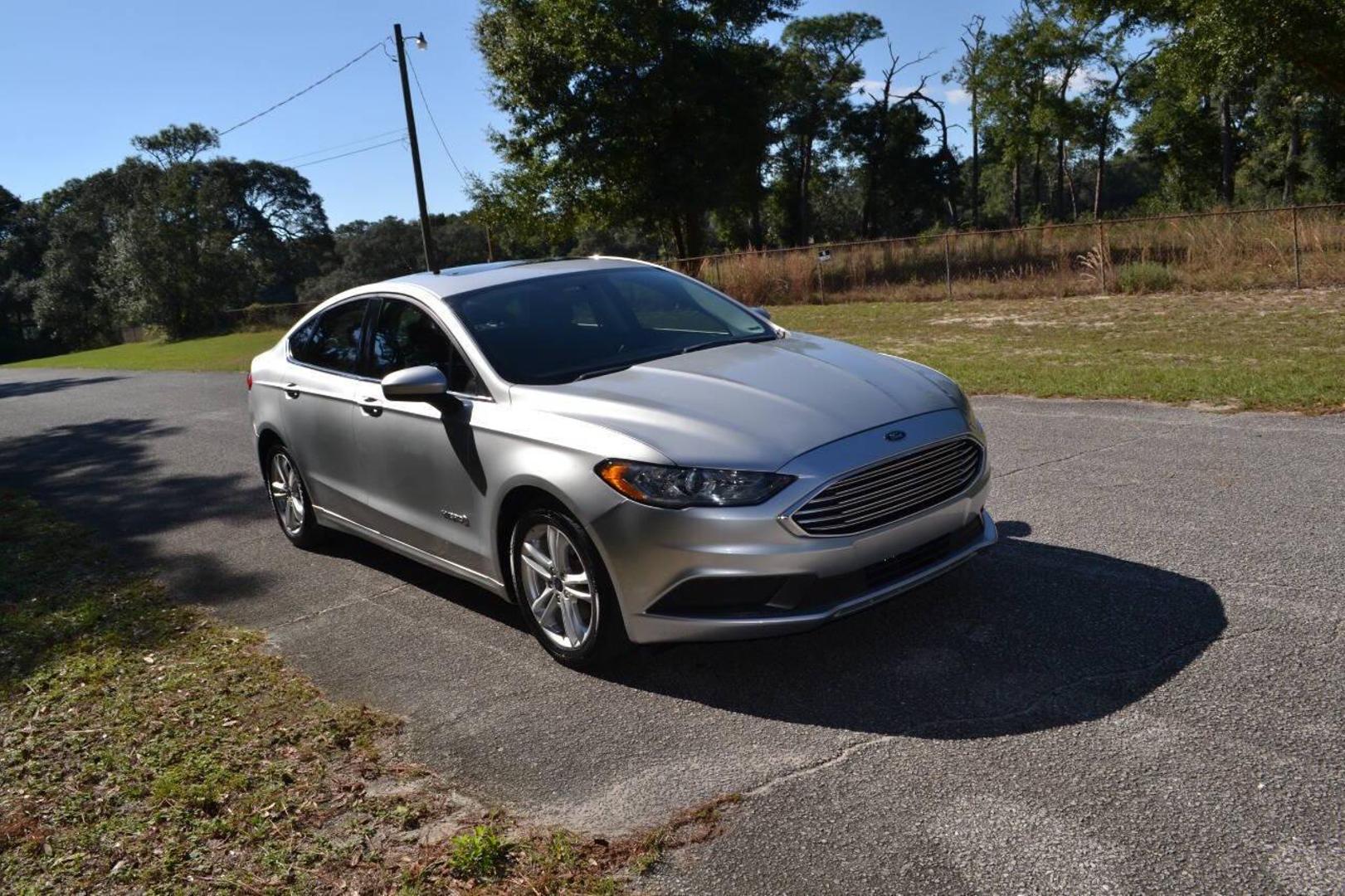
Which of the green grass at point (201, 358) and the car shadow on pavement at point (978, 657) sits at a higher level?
the green grass at point (201, 358)

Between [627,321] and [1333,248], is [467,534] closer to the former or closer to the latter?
[627,321]

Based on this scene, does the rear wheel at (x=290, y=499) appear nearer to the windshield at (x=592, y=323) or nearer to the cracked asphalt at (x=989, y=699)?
the cracked asphalt at (x=989, y=699)

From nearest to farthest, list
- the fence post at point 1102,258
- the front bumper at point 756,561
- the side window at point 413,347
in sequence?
1. the front bumper at point 756,561
2. the side window at point 413,347
3. the fence post at point 1102,258

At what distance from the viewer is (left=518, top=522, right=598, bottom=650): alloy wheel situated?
4.79 m

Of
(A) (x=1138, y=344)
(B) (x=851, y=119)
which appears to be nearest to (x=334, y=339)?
(A) (x=1138, y=344)

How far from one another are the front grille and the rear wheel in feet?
13.2

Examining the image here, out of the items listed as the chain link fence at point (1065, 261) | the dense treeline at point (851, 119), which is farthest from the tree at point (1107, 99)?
the chain link fence at point (1065, 261)

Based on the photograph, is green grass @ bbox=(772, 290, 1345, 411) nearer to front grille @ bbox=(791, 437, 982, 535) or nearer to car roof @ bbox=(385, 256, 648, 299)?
front grille @ bbox=(791, 437, 982, 535)

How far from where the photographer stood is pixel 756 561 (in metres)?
4.25

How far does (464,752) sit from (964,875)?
1.99 meters

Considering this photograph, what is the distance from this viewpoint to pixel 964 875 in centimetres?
307

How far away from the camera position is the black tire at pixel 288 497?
732 centimetres

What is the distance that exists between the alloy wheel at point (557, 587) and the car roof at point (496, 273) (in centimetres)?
162

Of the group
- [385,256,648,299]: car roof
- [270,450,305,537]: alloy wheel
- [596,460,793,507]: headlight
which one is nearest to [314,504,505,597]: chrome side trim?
[270,450,305,537]: alloy wheel
